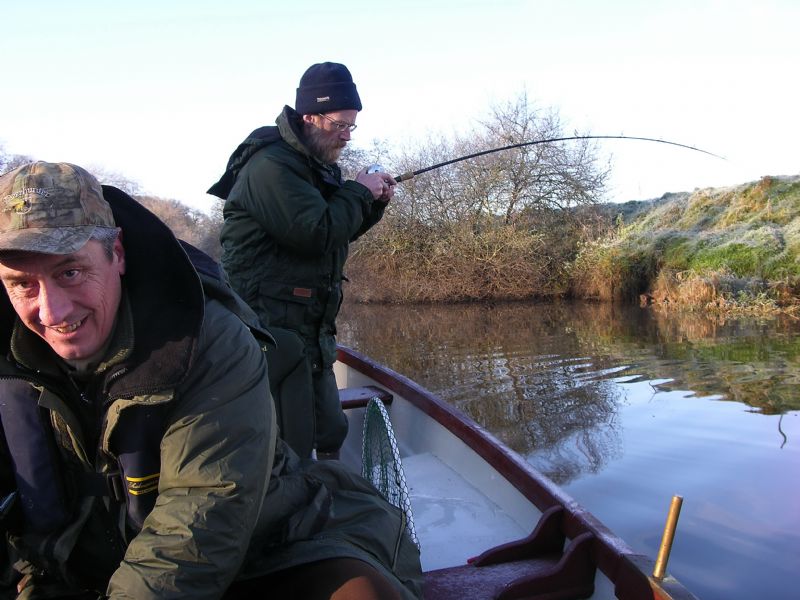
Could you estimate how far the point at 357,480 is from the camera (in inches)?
66.8

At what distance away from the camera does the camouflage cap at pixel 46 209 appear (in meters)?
1.28

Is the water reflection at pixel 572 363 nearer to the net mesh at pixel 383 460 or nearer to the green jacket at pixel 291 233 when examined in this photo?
the net mesh at pixel 383 460

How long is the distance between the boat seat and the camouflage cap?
2824 millimetres

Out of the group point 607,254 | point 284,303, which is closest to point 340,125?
point 284,303

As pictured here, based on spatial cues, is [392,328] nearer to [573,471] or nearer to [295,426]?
[573,471]

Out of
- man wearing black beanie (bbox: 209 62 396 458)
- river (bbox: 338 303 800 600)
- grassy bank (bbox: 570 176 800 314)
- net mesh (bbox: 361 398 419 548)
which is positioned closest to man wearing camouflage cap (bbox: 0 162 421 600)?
net mesh (bbox: 361 398 419 548)

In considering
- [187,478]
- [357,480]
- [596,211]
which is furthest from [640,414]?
[596,211]

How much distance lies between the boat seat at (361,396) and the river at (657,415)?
123cm

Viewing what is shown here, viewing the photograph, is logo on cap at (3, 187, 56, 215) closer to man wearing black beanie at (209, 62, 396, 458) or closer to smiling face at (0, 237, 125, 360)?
smiling face at (0, 237, 125, 360)

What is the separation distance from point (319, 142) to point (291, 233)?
465 millimetres

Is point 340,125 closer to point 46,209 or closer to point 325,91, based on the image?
point 325,91

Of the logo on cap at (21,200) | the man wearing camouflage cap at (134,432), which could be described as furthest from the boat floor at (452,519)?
the logo on cap at (21,200)

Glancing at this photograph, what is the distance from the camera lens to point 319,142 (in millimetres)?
3008

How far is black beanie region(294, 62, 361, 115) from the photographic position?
2.98m
